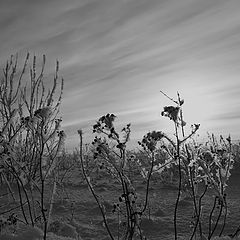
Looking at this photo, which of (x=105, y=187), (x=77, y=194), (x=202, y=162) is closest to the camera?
(x=202, y=162)

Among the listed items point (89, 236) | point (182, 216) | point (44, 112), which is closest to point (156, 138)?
point (44, 112)

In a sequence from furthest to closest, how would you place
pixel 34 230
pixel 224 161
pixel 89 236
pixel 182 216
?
1. pixel 182 216
2. pixel 89 236
3. pixel 34 230
4. pixel 224 161

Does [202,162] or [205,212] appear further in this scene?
[205,212]

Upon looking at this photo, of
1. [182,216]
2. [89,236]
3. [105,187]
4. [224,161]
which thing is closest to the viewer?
[224,161]

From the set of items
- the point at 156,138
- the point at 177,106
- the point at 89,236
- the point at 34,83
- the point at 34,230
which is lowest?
the point at 89,236

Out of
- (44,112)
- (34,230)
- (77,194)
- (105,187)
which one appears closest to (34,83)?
(77,194)

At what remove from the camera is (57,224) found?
14.0 ft

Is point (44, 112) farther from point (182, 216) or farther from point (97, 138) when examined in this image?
point (182, 216)

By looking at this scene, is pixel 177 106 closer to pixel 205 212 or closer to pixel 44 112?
pixel 44 112

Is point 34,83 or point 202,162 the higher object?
point 34,83

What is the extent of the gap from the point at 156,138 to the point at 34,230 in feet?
6.14

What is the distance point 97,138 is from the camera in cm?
261

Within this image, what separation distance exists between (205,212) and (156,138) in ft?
10.3

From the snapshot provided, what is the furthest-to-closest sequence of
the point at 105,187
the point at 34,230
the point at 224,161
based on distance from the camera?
the point at 105,187, the point at 34,230, the point at 224,161
